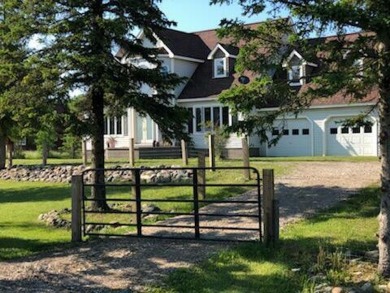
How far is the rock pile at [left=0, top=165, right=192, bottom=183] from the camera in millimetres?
19609

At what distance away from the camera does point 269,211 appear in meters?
9.09

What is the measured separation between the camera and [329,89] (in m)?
6.89

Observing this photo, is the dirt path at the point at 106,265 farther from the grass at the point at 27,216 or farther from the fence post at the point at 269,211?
the grass at the point at 27,216

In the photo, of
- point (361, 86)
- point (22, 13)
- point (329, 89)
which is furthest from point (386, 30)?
point (22, 13)

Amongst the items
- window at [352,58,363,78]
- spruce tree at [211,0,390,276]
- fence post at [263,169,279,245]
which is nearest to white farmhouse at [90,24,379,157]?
fence post at [263,169,279,245]

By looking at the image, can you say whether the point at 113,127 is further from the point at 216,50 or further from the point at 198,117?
the point at 216,50

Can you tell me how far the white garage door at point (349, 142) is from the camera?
1171 inches

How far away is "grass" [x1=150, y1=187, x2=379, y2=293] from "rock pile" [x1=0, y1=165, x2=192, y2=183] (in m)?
9.03

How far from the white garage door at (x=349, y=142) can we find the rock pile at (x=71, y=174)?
13313 mm

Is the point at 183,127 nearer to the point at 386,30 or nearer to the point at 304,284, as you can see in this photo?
the point at 304,284

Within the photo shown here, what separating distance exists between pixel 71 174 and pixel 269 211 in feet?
51.8

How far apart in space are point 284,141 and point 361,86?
82.2 feet

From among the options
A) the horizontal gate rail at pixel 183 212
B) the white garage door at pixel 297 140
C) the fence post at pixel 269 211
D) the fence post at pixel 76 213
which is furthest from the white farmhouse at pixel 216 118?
the fence post at pixel 269 211

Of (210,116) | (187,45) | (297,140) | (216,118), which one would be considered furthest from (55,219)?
(187,45)
